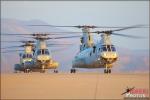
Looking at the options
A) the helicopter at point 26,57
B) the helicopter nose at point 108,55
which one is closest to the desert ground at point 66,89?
the helicopter nose at point 108,55

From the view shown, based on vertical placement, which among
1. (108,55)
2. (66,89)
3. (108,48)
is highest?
(108,48)

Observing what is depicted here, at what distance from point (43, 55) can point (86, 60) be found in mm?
7878

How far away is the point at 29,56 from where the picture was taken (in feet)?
245

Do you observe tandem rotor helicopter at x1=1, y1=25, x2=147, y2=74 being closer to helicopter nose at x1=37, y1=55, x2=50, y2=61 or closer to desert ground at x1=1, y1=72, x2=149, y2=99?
helicopter nose at x1=37, y1=55, x2=50, y2=61

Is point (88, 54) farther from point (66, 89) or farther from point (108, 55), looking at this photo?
point (66, 89)

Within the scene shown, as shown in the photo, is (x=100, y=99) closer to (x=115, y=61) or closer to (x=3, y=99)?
(x=3, y=99)

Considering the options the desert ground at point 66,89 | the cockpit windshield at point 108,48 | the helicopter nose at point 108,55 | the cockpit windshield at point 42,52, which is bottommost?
the desert ground at point 66,89

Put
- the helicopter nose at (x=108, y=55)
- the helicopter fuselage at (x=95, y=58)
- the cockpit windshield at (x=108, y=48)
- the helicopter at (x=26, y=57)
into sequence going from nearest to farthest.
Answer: the helicopter nose at (x=108, y=55)
the helicopter fuselage at (x=95, y=58)
the cockpit windshield at (x=108, y=48)
the helicopter at (x=26, y=57)

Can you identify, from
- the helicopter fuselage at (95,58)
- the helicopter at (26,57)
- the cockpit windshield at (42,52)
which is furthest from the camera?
the helicopter at (26,57)

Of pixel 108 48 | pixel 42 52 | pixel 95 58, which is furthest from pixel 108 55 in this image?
pixel 42 52

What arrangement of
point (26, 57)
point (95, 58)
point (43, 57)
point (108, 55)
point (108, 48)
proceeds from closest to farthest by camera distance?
point (108, 55) < point (108, 48) < point (95, 58) < point (43, 57) < point (26, 57)

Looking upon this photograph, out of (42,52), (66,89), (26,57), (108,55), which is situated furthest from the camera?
(26,57)

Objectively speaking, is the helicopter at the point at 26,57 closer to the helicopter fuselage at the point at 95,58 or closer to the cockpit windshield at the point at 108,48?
the helicopter fuselage at the point at 95,58

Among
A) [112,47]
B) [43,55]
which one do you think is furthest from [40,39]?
[112,47]
